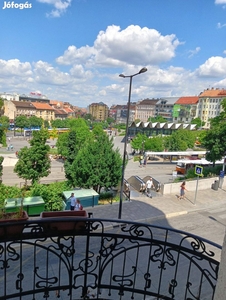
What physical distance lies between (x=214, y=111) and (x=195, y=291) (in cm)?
9941

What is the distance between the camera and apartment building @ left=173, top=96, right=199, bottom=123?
4291 inches

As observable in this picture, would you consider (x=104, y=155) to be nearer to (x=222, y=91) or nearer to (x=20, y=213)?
(x=20, y=213)

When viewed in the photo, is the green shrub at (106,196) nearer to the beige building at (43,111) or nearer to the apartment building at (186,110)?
the apartment building at (186,110)

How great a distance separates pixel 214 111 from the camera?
9612 cm

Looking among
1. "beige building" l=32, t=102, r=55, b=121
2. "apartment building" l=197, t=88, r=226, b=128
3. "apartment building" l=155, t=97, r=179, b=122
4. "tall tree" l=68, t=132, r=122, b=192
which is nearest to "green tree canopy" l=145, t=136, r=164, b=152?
"tall tree" l=68, t=132, r=122, b=192

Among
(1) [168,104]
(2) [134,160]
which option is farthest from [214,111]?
(2) [134,160]

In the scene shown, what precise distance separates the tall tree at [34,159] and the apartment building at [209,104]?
88321mm

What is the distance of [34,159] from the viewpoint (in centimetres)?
1875

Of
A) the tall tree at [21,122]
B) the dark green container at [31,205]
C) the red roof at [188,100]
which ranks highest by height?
the red roof at [188,100]

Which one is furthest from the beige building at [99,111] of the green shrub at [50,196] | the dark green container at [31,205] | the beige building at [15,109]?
the dark green container at [31,205]

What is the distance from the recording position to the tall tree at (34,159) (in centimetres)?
1877

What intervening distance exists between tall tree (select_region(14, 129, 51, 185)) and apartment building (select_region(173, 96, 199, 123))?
98837 mm

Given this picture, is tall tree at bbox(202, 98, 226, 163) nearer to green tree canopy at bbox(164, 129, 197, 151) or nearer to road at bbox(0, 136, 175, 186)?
road at bbox(0, 136, 175, 186)

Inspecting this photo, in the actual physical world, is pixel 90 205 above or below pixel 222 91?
below
